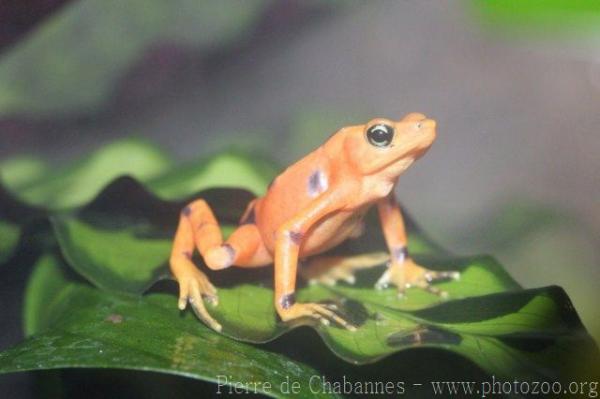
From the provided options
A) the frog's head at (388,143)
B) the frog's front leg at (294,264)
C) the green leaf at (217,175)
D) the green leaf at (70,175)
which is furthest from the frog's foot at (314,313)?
the green leaf at (70,175)

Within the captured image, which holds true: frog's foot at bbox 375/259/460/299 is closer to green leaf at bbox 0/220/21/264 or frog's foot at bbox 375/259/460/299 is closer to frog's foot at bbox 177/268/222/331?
frog's foot at bbox 177/268/222/331

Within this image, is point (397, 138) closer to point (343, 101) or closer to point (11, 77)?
point (343, 101)

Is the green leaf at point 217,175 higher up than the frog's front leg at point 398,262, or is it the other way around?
the green leaf at point 217,175

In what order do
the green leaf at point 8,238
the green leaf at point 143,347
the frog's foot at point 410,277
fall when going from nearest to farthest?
the green leaf at point 143,347 < the frog's foot at point 410,277 < the green leaf at point 8,238

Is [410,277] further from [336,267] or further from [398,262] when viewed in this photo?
[336,267]

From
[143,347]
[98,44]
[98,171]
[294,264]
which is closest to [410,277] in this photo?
[294,264]

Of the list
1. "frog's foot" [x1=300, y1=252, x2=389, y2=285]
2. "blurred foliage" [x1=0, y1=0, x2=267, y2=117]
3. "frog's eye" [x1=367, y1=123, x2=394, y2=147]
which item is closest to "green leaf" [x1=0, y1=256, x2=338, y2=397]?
"frog's foot" [x1=300, y1=252, x2=389, y2=285]

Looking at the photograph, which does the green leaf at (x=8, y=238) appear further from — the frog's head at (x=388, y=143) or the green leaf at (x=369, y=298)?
the frog's head at (x=388, y=143)
